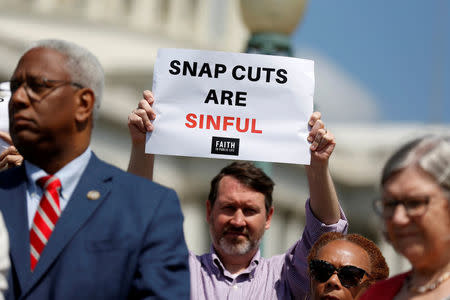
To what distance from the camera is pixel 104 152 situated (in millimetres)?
35625

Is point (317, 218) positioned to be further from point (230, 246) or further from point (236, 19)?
point (236, 19)

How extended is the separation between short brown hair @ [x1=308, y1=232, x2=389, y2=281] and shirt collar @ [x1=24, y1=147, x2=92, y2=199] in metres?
1.63

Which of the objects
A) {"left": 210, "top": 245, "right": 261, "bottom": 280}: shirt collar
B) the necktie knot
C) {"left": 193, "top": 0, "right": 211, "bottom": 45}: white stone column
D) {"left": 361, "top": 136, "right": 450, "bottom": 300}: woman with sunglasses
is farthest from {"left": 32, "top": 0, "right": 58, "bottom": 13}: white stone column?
{"left": 361, "top": 136, "right": 450, "bottom": 300}: woman with sunglasses

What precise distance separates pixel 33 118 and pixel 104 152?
31.5 meters

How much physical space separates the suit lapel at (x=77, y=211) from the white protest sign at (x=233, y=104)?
53.2 inches

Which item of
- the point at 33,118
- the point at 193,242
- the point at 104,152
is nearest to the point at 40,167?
the point at 33,118

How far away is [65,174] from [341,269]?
174cm

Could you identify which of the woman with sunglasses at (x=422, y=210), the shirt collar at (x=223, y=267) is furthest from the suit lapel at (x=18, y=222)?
the shirt collar at (x=223, y=267)

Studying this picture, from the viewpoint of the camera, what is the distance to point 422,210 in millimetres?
3961

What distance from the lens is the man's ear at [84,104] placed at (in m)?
4.39

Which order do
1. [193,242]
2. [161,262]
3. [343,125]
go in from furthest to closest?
[343,125] < [193,242] < [161,262]

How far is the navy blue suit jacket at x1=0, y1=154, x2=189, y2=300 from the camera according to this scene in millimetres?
4141

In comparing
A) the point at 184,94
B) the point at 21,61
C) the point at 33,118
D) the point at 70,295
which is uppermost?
the point at 184,94

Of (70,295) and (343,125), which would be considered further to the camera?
(343,125)
